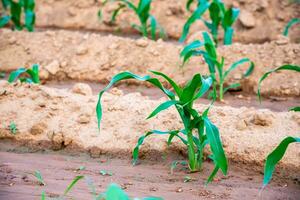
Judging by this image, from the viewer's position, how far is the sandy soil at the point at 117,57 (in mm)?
5289

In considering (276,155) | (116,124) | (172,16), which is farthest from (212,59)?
→ (172,16)

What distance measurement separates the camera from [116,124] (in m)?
4.01

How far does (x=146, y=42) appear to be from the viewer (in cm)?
592

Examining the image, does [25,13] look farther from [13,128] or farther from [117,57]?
[13,128]

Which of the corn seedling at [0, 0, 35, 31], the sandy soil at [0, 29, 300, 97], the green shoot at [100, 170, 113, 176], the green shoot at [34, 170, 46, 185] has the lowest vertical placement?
the green shoot at [100, 170, 113, 176]

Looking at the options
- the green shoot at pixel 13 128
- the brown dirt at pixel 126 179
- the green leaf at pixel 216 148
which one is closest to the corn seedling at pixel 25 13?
the green shoot at pixel 13 128

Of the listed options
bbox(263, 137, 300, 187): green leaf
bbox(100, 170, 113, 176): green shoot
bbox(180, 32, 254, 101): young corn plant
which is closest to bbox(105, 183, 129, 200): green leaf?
bbox(263, 137, 300, 187): green leaf

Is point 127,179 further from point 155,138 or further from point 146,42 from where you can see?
point 146,42

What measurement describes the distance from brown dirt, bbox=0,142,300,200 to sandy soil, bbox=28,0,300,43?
12.5ft

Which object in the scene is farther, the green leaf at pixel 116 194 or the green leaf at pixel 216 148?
the green leaf at pixel 216 148

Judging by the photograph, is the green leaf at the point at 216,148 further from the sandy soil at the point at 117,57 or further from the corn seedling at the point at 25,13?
the corn seedling at the point at 25,13

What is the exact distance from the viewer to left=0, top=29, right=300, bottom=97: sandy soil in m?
5.29

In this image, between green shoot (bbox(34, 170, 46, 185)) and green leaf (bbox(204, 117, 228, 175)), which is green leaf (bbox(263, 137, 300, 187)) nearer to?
green leaf (bbox(204, 117, 228, 175))

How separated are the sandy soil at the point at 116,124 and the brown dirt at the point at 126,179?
11 centimetres
